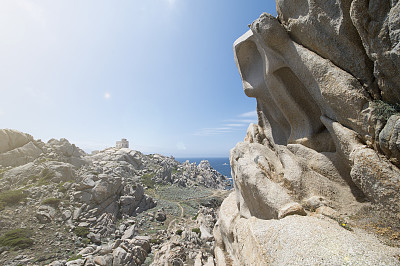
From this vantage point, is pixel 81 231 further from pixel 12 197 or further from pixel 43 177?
pixel 43 177

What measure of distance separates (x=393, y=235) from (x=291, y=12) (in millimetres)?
12388

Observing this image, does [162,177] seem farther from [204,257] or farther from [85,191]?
[204,257]

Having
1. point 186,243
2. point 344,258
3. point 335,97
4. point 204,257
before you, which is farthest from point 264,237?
point 186,243

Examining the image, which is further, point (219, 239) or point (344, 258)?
point (219, 239)

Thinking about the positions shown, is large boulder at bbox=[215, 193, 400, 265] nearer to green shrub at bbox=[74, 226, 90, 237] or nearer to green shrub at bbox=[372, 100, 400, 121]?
green shrub at bbox=[372, 100, 400, 121]

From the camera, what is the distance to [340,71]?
9117 millimetres

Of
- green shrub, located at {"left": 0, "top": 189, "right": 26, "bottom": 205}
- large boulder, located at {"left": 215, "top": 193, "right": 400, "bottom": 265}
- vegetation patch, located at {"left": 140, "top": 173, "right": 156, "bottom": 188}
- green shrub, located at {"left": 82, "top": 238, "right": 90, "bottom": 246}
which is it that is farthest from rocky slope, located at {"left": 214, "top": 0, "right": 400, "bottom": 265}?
vegetation patch, located at {"left": 140, "top": 173, "right": 156, "bottom": 188}

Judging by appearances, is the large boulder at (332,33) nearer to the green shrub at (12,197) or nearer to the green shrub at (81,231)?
the green shrub at (81,231)

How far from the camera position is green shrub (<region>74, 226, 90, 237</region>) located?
29491 millimetres

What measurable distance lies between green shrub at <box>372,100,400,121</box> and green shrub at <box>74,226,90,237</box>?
1522 inches

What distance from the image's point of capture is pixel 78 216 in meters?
34.1

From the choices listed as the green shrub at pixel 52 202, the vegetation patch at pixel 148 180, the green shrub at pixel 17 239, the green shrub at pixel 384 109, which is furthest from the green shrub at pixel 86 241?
the vegetation patch at pixel 148 180

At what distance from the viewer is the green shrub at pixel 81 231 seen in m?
29.5

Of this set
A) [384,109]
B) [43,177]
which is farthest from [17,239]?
[384,109]
